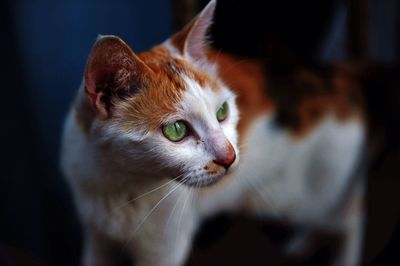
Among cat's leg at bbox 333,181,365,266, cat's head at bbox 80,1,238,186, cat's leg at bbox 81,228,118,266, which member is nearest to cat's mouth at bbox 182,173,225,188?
cat's head at bbox 80,1,238,186

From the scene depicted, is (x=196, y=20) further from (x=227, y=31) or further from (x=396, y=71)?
(x=396, y=71)

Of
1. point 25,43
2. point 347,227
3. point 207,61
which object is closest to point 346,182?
point 347,227

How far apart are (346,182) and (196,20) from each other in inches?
15.6

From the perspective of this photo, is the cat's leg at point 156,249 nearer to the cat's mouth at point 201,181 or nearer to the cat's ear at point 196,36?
the cat's mouth at point 201,181

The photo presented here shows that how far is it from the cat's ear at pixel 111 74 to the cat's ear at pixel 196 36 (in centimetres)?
6

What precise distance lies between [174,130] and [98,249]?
153mm

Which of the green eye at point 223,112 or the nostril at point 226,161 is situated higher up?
the green eye at point 223,112

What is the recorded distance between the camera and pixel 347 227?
2.36 feet

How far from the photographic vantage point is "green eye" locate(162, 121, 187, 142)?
412 mm

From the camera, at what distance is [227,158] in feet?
1.39

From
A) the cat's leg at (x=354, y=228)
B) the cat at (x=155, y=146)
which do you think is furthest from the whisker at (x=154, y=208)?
the cat's leg at (x=354, y=228)

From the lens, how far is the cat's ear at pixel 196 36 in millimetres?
429

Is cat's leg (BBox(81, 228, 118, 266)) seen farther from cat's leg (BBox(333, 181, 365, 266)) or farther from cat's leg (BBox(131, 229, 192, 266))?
cat's leg (BBox(333, 181, 365, 266))

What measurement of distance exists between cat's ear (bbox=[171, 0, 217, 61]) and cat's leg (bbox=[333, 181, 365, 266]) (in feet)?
1.27
